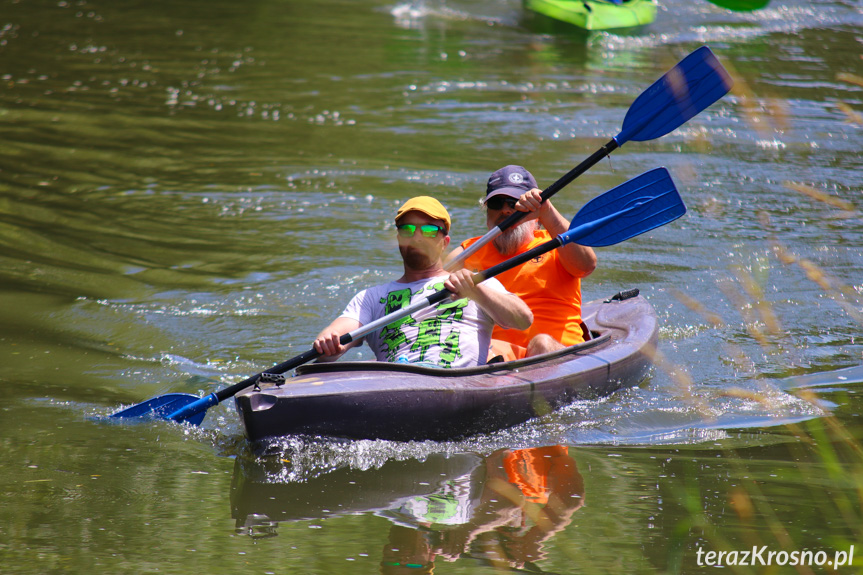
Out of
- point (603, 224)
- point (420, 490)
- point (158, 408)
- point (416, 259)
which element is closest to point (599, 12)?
point (603, 224)

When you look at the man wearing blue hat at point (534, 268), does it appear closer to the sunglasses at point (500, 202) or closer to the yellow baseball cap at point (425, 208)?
the sunglasses at point (500, 202)

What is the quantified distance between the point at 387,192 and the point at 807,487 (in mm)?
5766

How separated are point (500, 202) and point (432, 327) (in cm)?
76

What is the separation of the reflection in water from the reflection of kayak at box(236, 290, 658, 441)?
6.2 inches

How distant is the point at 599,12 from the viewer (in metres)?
15.9

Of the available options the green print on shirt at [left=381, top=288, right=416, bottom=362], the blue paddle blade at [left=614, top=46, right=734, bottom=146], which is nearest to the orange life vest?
the green print on shirt at [left=381, top=288, right=416, bottom=362]

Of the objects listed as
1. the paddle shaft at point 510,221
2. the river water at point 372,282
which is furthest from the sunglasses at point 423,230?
the river water at point 372,282

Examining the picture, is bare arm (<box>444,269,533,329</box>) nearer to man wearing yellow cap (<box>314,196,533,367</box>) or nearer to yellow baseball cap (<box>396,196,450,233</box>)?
man wearing yellow cap (<box>314,196,533,367</box>)

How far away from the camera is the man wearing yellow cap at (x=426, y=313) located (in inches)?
155

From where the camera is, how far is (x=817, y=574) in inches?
105

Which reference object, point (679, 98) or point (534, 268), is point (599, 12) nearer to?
point (679, 98)

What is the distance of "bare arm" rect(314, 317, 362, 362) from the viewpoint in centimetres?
394

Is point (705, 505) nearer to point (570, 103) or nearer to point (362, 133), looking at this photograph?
point (362, 133)

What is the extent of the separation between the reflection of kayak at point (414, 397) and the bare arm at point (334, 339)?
10 centimetres
